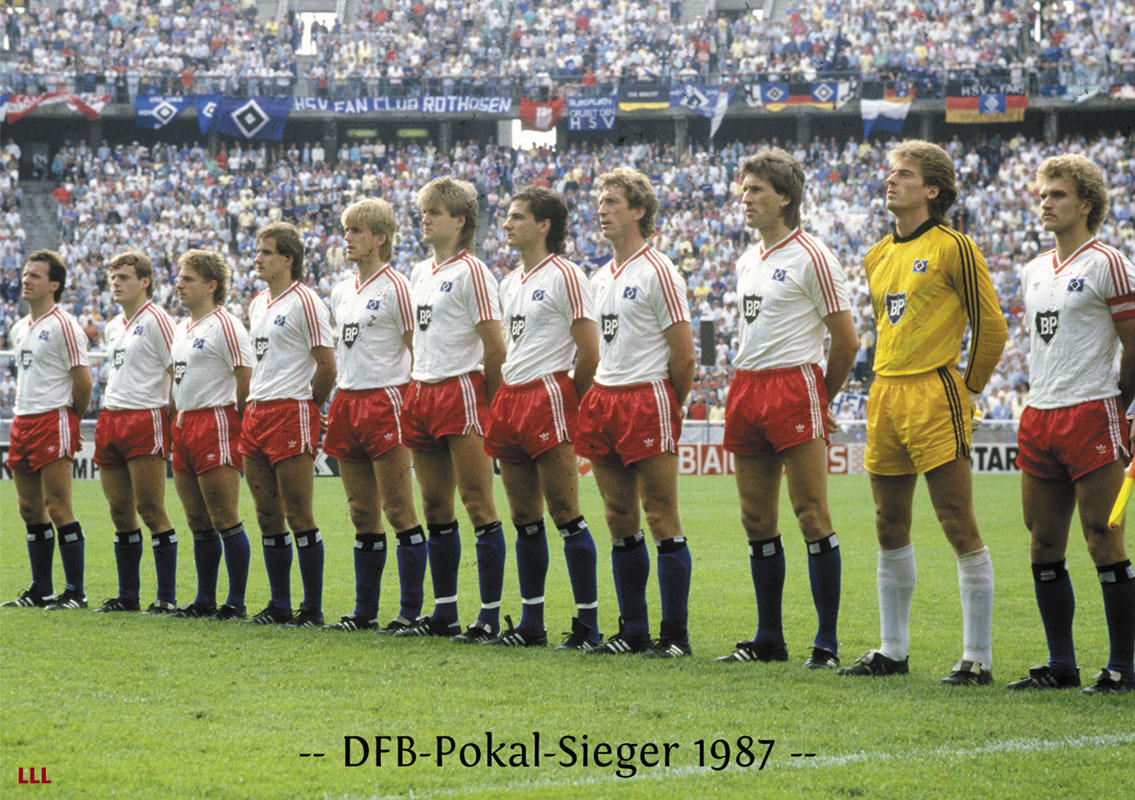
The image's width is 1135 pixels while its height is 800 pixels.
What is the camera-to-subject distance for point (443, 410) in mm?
7383

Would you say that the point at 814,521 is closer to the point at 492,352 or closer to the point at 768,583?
the point at 768,583

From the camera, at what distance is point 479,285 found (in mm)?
7488

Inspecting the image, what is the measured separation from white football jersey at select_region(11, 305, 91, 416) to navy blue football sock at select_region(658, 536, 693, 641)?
→ 480 cm

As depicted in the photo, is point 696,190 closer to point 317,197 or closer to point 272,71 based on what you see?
point 317,197

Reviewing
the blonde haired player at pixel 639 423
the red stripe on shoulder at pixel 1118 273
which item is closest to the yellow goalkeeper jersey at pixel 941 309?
the red stripe on shoulder at pixel 1118 273

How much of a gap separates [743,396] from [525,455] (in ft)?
4.31

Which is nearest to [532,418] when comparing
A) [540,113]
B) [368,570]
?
[368,570]

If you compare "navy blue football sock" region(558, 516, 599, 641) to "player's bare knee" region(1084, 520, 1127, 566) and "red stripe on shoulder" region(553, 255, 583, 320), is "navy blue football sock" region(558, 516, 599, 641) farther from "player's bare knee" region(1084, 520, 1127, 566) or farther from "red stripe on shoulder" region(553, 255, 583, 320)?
"player's bare knee" region(1084, 520, 1127, 566)

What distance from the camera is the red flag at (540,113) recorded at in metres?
39.4

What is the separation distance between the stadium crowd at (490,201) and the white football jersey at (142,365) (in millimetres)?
22688

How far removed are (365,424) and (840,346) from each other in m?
2.89

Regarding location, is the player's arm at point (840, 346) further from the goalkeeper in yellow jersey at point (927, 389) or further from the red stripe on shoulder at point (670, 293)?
the red stripe on shoulder at point (670, 293)

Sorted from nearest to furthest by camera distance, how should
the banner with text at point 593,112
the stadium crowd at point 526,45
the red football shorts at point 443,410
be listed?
the red football shorts at point 443,410 < the stadium crowd at point 526,45 < the banner with text at point 593,112

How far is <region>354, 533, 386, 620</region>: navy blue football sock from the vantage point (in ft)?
26.0
